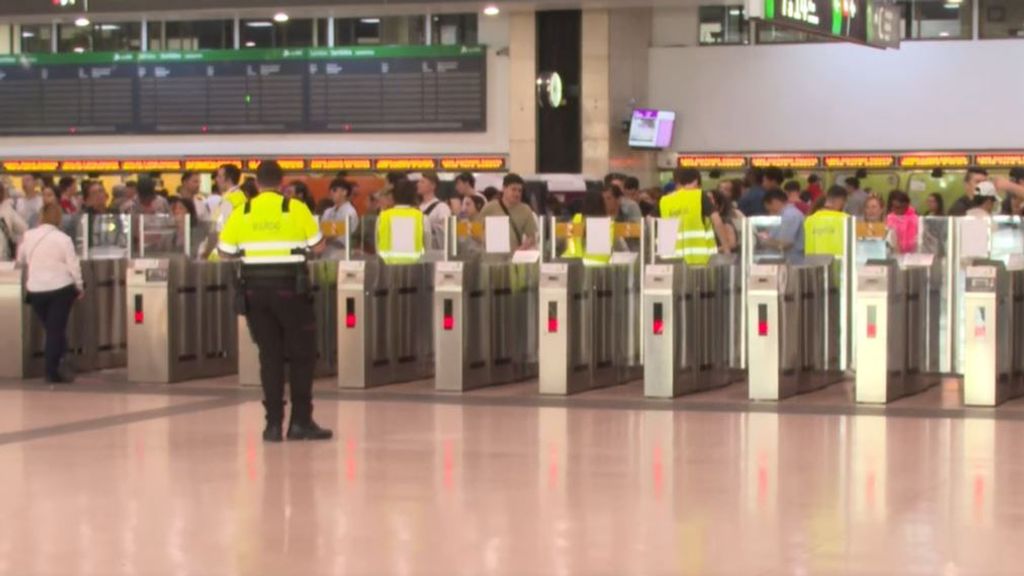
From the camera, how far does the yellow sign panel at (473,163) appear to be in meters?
24.8

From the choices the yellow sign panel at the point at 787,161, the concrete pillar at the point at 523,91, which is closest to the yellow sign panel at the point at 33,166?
the concrete pillar at the point at 523,91

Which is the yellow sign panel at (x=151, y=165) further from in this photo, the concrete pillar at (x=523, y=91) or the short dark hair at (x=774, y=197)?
the short dark hair at (x=774, y=197)

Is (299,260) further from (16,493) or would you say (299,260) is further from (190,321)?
(190,321)

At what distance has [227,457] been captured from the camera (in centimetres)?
1096

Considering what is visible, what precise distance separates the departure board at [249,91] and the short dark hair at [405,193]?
9.35 m

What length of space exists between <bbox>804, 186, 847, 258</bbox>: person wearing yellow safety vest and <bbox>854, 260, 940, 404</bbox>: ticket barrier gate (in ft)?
3.13

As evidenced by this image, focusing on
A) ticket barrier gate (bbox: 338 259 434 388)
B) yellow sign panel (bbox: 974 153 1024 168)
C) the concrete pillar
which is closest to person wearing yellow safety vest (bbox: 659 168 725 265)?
ticket barrier gate (bbox: 338 259 434 388)

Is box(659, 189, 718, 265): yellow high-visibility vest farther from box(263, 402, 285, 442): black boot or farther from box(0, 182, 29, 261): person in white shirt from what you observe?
box(0, 182, 29, 261): person in white shirt

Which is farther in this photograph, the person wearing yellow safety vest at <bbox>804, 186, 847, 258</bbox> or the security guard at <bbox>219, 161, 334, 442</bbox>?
the person wearing yellow safety vest at <bbox>804, 186, 847, 258</bbox>

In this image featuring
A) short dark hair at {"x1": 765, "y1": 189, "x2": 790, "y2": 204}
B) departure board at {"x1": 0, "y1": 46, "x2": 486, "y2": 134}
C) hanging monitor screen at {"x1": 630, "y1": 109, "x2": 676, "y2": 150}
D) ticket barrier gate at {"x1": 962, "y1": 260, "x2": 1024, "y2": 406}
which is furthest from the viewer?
departure board at {"x1": 0, "y1": 46, "x2": 486, "y2": 134}

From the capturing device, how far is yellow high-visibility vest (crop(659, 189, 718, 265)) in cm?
1552

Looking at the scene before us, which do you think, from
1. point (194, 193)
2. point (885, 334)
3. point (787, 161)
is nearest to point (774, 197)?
point (885, 334)

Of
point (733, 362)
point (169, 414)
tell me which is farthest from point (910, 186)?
point (169, 414)

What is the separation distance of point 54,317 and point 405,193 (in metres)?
3.08
